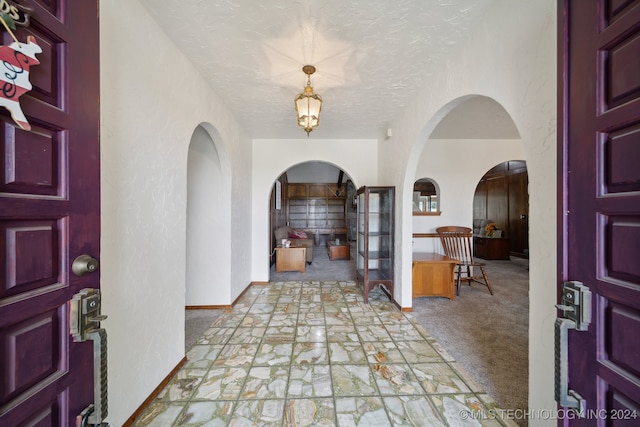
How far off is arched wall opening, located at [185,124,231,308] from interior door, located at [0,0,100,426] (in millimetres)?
2509

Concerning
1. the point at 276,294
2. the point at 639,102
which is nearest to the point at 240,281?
the point at 276,294

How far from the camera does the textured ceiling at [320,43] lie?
1646 millimetres

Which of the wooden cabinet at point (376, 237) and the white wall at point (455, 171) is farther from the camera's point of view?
the white wall at point (455, 171)

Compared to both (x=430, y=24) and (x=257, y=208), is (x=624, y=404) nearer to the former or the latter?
(x=430, y=24)

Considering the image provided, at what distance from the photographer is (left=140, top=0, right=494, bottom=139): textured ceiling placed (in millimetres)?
1646

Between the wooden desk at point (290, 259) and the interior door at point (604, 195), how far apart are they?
4648 mm

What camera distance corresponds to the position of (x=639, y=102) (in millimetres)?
650

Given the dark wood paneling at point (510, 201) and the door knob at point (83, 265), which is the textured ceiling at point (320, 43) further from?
the dark wood paneling at point (510, 201)

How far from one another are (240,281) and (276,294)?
0.62m

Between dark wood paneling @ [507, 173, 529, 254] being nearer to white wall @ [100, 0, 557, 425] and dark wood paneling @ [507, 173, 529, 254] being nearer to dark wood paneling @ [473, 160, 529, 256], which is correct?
dark wood paneling @ [473, 160, 529, 256]

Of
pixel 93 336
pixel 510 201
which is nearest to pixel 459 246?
pixel 510 201

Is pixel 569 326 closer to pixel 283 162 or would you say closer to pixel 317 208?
pixel 283 162

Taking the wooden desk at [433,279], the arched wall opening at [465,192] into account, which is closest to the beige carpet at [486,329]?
the arched wall opening at [465,192]

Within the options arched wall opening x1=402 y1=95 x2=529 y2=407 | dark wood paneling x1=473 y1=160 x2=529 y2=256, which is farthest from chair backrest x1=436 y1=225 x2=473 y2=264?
dark wood paneling x1=473 y1=160 x2=529 y2=256
